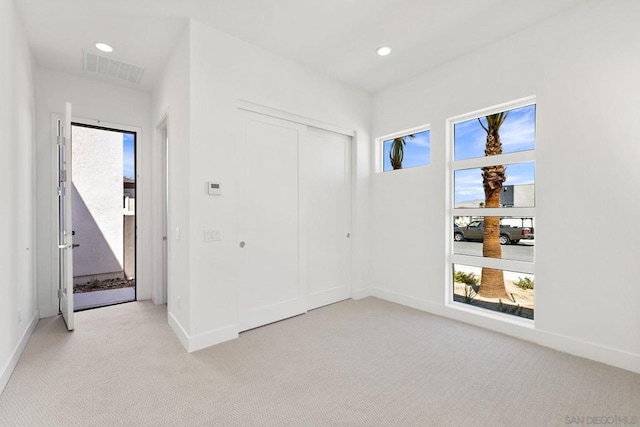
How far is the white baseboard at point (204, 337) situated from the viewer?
263cm

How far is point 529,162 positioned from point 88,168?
669cm

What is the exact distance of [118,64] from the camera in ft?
11.0

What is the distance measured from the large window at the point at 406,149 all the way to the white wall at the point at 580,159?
1.87 ft

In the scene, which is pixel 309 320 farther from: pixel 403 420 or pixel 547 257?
pixel 547 257

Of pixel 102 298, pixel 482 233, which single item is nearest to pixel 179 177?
pixel 102 298

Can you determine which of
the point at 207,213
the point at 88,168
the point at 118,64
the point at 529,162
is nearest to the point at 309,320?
the point at 207,213

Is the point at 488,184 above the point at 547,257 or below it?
above

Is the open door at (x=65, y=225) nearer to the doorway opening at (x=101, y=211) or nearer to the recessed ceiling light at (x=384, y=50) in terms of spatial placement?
the doorway opening at (x=101, y=211)

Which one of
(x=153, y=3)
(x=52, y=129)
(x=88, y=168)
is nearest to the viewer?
(x=153, y=3)

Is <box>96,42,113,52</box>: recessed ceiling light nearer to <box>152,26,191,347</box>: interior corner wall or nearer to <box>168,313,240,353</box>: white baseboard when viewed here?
<box>152,26,191,347</box>: interior corner wall

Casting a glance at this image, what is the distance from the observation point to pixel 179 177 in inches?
114

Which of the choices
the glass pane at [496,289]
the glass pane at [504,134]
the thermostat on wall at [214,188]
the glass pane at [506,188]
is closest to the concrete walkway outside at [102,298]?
the thermostat on wall at [214,188]

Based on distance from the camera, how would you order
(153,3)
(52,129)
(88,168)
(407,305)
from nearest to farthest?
(153,3)
(52,129)
(407,305)
(88,168)

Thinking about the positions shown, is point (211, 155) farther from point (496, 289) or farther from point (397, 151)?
point (496, 289)
